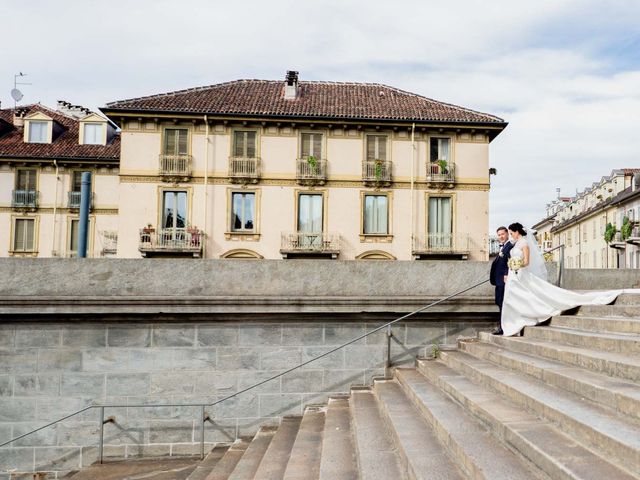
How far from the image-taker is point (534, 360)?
5.84 metres

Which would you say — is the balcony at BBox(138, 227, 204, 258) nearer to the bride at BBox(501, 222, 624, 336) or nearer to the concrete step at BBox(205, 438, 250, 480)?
the concrete step at BBox(205, 438, 250, 480)

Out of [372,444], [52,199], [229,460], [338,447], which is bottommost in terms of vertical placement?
[229,460]

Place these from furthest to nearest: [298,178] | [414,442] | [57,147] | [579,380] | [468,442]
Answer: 1. [57,147]
2. [298,178]
3. [414,442]
4. [579,380]
5. [468,442]

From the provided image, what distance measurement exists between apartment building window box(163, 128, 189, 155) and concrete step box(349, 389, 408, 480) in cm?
2310

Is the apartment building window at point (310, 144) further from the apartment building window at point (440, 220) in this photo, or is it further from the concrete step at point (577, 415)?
the concrete step at point (577, 415)

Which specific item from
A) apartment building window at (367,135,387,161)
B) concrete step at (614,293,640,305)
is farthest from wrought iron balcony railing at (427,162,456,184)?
concrete step at (614,293,640,305)

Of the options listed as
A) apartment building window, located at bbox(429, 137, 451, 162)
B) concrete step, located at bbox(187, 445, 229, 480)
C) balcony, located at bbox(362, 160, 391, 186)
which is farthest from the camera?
apartment building window, located at bbox(429, 137, 451, 162)

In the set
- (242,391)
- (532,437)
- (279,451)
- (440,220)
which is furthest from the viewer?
(440,220)

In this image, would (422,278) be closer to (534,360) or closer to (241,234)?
(534,360)

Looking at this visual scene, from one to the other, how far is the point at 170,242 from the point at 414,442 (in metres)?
24.0

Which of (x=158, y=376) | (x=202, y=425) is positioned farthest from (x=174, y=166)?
(x=202, y=425)

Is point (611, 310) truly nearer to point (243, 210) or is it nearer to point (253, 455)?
point (253, 455)

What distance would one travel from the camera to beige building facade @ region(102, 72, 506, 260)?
90.5 feet

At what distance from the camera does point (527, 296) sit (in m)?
7.49
